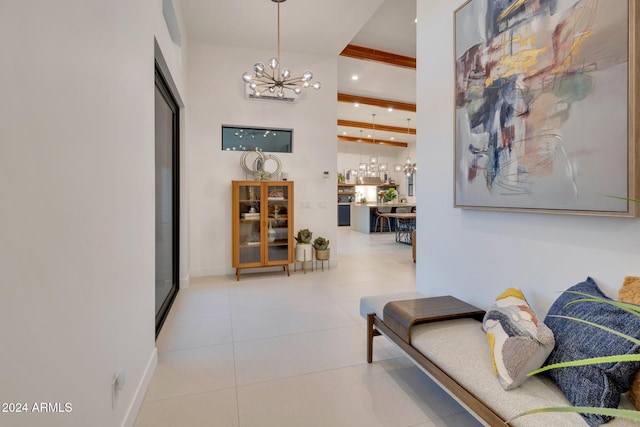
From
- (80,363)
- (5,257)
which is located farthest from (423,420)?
(5,257)

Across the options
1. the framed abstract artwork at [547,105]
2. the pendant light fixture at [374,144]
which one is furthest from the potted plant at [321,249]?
the pendant light fixture at [374,144]

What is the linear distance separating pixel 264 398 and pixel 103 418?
86 cm

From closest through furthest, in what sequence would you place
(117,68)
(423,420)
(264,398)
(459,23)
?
(117,68), (423,420), (264,398), (459,23)

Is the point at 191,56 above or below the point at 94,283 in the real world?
above

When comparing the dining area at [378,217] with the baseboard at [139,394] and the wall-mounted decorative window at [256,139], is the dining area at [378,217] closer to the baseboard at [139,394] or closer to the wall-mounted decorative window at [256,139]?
the wall-mounted decorative window at [256,139]

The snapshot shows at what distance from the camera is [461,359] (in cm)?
155

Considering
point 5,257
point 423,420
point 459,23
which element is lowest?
point 423,420

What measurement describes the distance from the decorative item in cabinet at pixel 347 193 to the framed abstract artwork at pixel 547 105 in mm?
12160

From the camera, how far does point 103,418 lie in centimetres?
131

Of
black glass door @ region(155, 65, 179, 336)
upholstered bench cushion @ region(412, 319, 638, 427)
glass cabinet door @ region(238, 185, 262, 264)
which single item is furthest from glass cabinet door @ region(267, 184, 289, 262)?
upholstered bench cushion @ region(412, 319, 638, 427)

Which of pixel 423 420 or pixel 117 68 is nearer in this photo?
pixel 117 68

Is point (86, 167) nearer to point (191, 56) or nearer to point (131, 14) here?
point (131, 14)

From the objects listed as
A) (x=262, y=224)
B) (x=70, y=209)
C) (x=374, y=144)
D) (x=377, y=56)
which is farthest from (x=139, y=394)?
(x=374, y=144)

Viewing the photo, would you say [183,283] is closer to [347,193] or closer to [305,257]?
[305,257]
